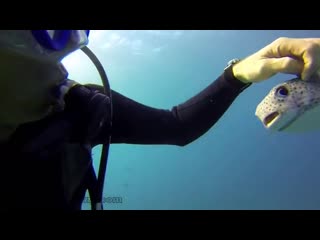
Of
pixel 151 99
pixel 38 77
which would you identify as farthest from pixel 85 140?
pixel 151 99

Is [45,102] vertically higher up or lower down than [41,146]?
higher up

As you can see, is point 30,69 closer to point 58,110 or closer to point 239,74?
point 58,110

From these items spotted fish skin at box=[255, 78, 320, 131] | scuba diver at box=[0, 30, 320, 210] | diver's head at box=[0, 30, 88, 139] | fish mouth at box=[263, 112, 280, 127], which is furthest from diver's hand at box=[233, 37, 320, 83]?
diver's head at box=[0, 30, 88, 139]

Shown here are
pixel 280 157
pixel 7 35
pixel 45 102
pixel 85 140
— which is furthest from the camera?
pixel 280 157

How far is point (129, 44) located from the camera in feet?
75.7

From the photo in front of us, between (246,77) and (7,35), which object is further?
(246,77)

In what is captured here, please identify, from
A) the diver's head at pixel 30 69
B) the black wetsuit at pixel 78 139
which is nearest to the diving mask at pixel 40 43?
the diver's head at pixel 30 69

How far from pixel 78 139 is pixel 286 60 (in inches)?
53.0

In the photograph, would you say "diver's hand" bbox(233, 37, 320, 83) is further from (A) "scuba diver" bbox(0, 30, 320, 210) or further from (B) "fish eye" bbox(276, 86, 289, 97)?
(B) "fish eye" bbox(276, 86, 289, 97)

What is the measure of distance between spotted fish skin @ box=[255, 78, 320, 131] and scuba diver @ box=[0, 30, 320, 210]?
16 centimetres
